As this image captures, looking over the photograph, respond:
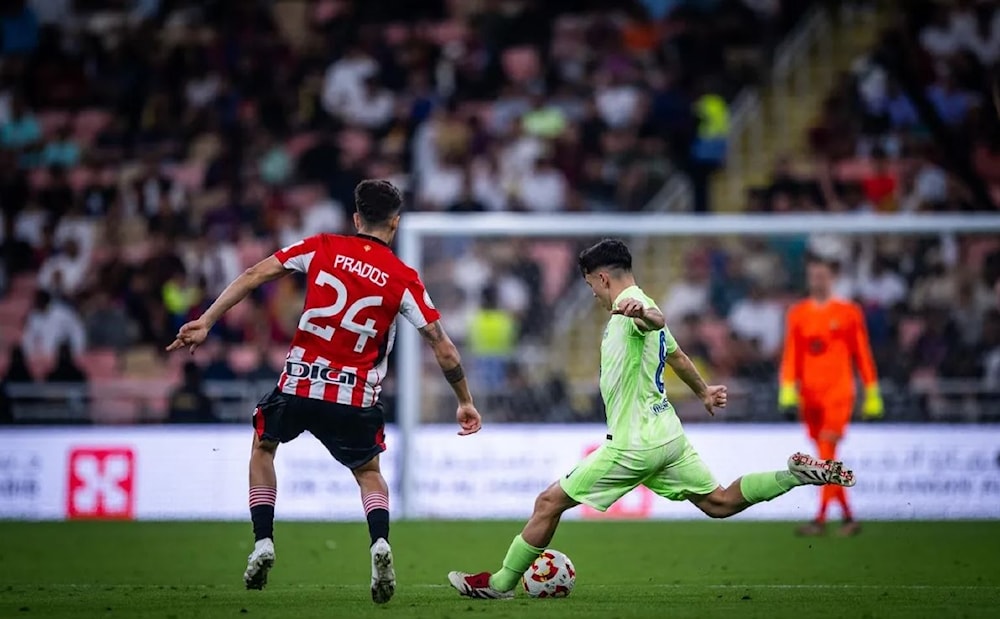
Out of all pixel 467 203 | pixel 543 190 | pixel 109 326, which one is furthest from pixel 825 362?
pixel 109 326

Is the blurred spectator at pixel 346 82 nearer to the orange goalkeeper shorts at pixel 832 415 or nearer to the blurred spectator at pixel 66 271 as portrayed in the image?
the blurred spectator at pixel 66 271

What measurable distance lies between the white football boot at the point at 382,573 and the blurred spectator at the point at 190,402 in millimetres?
10139

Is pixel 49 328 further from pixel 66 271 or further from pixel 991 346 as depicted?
pixel 991 346

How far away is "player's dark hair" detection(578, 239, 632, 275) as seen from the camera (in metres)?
8.87

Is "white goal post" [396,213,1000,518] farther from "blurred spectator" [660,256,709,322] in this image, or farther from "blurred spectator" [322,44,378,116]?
"blurred spectator" [322,44,378,116]

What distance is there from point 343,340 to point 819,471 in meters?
2.70

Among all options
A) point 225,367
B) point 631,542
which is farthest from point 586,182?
point 631,542

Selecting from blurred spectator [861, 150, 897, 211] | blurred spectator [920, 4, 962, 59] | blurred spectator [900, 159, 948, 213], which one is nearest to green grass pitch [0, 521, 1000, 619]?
blurred spectator [900, 159, 948, 213]

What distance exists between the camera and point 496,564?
11867 millimetres

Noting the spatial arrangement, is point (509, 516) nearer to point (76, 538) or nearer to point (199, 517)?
point (199, 517)

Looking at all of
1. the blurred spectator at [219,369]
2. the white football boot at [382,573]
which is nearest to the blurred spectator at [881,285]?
the blurred spectator at [219,369]

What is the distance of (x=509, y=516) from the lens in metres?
17.7

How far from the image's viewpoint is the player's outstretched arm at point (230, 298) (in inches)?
343

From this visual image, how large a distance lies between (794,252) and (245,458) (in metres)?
A: 6.65
